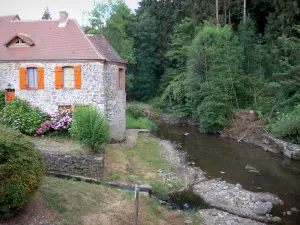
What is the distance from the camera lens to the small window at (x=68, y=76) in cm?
1631

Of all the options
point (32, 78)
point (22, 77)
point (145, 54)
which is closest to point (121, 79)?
point (32, 78)

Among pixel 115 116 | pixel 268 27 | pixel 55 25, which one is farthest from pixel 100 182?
pixel 268 27

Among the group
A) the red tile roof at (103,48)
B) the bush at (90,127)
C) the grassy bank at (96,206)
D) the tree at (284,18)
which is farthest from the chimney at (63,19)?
the tree at (284,18)

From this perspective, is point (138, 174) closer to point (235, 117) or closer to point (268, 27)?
point (235, 117)

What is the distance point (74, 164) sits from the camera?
12.2 meters

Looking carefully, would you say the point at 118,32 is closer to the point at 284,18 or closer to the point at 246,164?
the point at 284,18

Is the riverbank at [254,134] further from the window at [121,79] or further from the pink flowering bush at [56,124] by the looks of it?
the pink flowering bush at [56,124]

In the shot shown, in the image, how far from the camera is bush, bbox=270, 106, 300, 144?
709 inches

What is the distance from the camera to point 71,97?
53.9 feet

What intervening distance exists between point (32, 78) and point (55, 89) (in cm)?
160

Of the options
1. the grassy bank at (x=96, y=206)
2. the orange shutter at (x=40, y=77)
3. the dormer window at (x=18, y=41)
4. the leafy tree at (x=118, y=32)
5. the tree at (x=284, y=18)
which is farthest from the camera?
the leafy tree at (x=118, y=32)

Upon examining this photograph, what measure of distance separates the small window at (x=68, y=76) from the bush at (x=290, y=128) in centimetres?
1387

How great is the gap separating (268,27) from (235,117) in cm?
1107

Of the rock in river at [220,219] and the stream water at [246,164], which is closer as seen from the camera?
the rock in river at [220,219]
